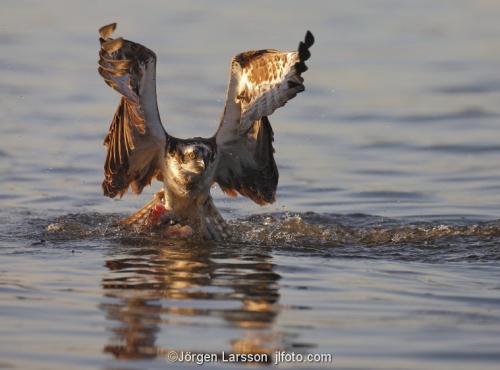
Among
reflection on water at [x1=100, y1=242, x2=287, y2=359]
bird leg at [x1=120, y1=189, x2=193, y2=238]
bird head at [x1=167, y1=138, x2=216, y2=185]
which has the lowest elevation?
reflection on water at [x1=100, y1=242, x2=287, y2=359]

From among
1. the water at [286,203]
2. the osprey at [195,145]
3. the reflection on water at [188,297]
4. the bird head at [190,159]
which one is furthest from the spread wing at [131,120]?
the reflection on water at [188,297]

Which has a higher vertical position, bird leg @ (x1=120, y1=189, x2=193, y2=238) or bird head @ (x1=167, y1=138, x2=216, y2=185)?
bird head @ (x1=167, y1=138, x2=216, y2=185)

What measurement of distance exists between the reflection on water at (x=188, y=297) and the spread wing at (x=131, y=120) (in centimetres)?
81

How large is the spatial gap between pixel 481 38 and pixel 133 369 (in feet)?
42.9

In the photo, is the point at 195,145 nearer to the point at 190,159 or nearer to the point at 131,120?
the point at 190,159

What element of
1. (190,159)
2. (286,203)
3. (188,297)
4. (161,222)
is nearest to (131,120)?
(190,159)

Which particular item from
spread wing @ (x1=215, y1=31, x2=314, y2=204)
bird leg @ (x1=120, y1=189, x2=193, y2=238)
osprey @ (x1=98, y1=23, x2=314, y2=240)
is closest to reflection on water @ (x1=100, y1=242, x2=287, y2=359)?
bird leg @ (x1=120, y1=189, x2=193, y2=238)

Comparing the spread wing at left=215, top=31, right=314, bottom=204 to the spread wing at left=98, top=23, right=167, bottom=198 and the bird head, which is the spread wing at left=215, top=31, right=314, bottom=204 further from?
the spread wing at left=98, top=23, right=167, bottom=198

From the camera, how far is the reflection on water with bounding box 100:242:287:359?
21.5ft

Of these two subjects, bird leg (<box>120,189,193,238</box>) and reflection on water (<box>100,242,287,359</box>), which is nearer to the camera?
reflection on water (<box>100,242,287,359</box>)

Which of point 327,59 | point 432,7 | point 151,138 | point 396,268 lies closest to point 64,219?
point 151,138

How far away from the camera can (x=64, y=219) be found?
1068cm

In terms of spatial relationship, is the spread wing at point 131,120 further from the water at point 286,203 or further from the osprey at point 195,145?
the water at point 286,203

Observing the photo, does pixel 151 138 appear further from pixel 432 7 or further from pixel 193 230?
pixel 432 7
